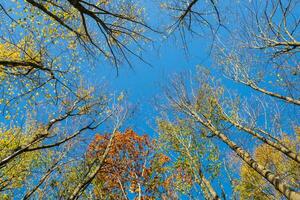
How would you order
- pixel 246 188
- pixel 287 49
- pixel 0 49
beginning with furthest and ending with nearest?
1. pixel 246 188
2. pixel 0 49
3. pixel 287 49

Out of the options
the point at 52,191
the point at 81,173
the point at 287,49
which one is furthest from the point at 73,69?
the point at 287,49

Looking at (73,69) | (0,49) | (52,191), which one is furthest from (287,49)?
(0,49)

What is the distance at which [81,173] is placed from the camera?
337 inches

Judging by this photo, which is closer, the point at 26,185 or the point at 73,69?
the point at 73,69

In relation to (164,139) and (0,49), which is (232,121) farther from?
(0,49)

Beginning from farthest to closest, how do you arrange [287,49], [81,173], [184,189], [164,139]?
[164,139] < [184,189] < [81,173] < [287,49]

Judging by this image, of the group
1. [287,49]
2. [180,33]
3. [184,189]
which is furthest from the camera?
[184,189]

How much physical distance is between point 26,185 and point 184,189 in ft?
19.7

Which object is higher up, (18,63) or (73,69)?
(73,69)

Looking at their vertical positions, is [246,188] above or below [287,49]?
above

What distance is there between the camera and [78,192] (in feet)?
20.0

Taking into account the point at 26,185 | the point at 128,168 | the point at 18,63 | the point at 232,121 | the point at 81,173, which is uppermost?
the point at 128,168

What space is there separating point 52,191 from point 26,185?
332cm

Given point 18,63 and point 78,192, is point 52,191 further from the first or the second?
point 18,63
